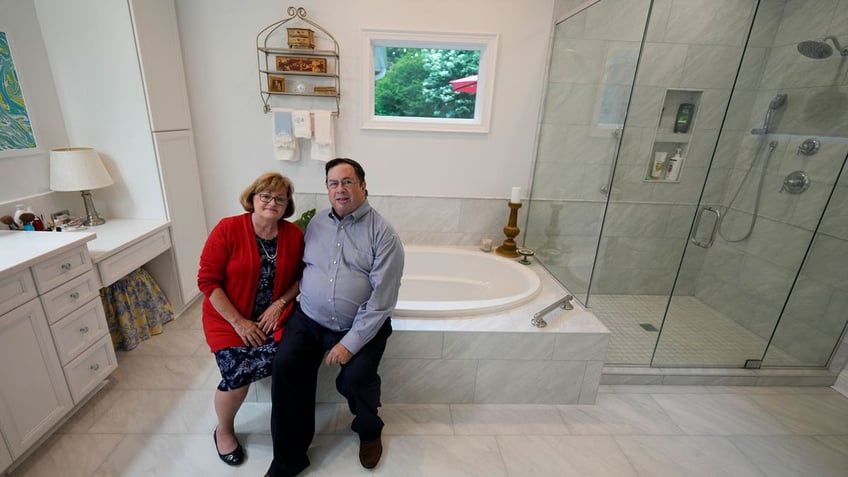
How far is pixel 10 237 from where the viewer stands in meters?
1.63

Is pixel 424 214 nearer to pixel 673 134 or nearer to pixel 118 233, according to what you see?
pixel 673 134

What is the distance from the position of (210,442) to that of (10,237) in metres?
1.27

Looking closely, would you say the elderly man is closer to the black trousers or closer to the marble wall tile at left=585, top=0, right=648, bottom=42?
the black trousers

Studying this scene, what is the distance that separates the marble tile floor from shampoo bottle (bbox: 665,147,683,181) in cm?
137

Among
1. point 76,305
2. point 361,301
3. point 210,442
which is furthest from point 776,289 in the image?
point 76,305

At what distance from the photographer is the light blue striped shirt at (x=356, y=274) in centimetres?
150

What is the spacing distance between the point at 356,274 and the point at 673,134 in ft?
7.65

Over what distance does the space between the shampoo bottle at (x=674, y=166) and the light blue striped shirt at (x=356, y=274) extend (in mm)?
2109

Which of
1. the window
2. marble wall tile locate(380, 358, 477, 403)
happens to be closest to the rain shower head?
the window

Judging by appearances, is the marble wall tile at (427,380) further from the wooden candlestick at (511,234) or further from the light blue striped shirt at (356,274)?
the wooden candlestick at (511,234)

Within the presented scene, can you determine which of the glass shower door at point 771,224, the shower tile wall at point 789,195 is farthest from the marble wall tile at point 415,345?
the shower tile wall at point 789,195

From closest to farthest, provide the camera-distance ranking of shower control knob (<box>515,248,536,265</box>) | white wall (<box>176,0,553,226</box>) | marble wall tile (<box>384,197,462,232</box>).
Result: white wall (<box>176,0,553,226</box>) → shower control knob (<box>515,248,536,265</box>) → marble wall tile (<box>384,197,462,232</box>)

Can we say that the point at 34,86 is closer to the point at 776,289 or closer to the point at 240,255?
the point at 240,255

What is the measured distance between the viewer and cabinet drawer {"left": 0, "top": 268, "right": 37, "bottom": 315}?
131 centimetres
